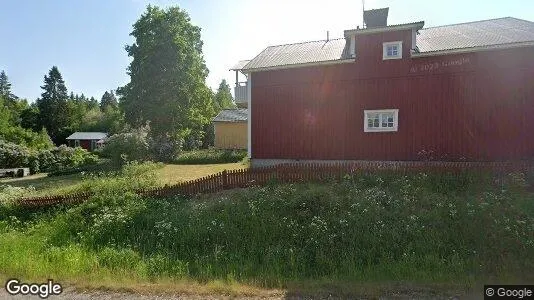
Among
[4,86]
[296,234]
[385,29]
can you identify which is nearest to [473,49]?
[385,29]

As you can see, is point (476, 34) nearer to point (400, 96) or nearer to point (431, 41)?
point (431, 41)

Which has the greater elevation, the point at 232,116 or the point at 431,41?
the point at 431,41

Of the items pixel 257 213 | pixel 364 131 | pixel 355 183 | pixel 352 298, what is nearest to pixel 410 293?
pixel 352 298

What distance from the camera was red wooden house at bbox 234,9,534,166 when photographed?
562 inches

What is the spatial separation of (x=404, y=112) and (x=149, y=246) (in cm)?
1180

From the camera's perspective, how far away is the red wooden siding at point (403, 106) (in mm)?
14250

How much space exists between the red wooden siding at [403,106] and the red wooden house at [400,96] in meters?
0.04

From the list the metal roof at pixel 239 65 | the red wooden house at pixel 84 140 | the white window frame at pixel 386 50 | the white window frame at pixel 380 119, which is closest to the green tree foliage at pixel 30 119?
the red wooden house at pixel 84 140

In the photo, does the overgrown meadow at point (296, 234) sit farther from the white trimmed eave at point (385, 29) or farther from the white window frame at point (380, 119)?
the white trimmed eave at point (385, 29)

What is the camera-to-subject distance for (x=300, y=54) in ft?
59.6

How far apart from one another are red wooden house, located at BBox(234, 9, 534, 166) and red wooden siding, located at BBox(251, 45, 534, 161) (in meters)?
0.04

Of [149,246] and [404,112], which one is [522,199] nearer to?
[404,112]

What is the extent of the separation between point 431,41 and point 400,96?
3097 mm

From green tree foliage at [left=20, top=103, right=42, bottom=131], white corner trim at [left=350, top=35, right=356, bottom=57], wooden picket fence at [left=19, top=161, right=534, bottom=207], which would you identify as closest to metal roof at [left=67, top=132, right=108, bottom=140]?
green tree foliage at [left=20, top=103, right=42, bottom=131]
